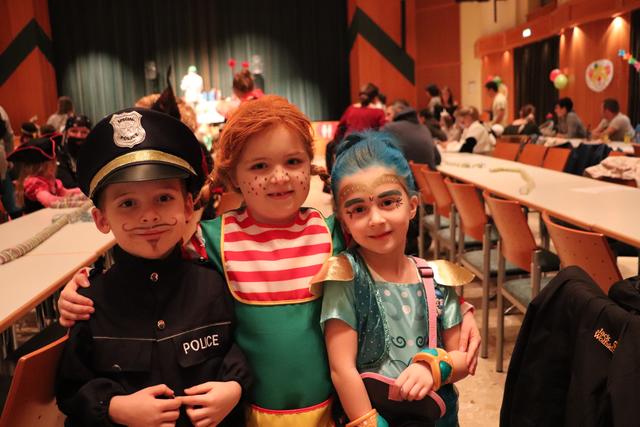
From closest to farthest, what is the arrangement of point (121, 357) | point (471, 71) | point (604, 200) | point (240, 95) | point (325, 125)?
point (121, 357) < point (604, 200) < point (240, 95) < point (325, 125) < point (471, 71)

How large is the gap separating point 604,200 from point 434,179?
120 centimetres

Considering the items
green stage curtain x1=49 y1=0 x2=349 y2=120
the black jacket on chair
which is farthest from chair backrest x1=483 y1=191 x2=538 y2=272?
green stage curtain x1=49 y1=0 x2=349 y2=120

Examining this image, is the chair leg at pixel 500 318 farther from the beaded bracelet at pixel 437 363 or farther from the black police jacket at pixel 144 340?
the black police jacket at pixel 144 340

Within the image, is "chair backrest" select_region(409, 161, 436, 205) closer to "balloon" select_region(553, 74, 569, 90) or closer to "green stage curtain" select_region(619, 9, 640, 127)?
"green stage curtain" select_region(619, 9, 640, 127)

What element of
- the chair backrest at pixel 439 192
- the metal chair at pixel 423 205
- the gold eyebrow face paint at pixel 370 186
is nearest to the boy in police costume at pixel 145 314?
the gold eyebrow face paint at pixel 370 186

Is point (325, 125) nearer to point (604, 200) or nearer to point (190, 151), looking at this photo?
point (604, 200)

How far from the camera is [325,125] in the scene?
13.2 metres

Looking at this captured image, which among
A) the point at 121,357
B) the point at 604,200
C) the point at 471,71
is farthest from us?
the point at 471,71

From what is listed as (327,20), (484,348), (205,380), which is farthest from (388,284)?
(327,20)

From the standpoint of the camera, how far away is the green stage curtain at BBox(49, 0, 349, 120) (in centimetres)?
1363

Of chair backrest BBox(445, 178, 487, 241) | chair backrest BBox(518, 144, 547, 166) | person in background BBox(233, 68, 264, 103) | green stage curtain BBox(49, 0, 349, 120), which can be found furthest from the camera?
green stage curtain BBox(49, 0, 349, 120)

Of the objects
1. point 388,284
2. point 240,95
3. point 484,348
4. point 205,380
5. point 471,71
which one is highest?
point 471,71

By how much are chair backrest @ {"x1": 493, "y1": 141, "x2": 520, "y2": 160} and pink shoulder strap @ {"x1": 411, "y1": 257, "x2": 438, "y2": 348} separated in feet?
16.7

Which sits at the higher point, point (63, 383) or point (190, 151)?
point (190, 151)
